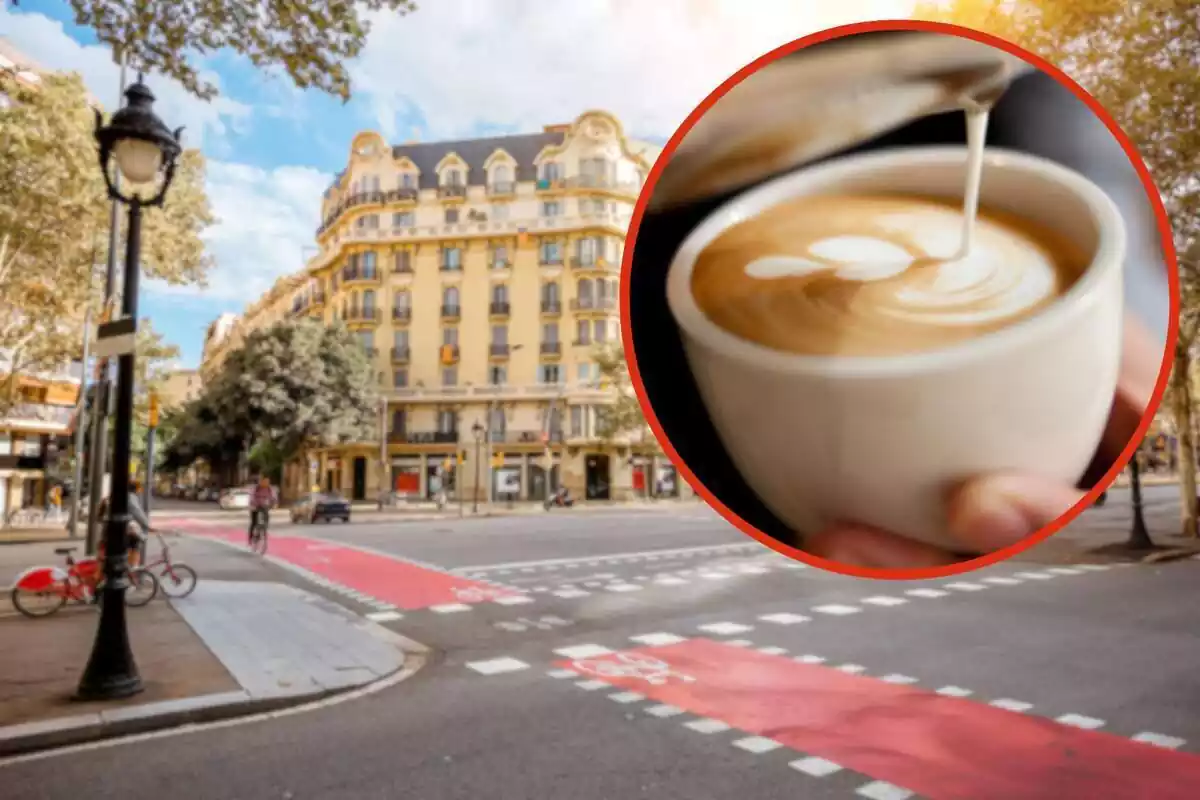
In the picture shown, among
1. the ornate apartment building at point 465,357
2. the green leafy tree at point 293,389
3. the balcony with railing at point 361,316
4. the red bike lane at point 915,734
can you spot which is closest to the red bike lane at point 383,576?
the red bike lane at point 915,734

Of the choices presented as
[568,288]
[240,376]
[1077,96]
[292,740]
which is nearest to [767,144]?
[1077,96]

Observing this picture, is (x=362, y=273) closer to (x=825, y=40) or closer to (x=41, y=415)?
(x=41, y=415)

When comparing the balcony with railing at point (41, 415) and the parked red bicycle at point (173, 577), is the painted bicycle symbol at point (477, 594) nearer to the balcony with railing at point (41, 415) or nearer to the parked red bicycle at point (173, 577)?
the parked red bicycle at point (173, 577)

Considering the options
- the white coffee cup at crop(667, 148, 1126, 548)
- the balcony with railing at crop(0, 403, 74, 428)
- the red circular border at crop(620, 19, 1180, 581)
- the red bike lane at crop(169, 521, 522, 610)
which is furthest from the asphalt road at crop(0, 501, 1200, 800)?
the balcony with railing at crop(0, 403, 74, 428)

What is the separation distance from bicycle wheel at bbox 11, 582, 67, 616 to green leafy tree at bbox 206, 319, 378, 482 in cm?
3474

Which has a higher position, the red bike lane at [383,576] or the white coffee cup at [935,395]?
the white coffee cup at [935,395]

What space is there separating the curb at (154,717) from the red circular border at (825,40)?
5.61 m

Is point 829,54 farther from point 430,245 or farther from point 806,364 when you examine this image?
point 430,245

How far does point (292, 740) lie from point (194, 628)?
Answer: 4.34 m

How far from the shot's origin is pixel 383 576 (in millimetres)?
14305

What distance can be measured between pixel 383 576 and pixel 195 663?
7006 mm

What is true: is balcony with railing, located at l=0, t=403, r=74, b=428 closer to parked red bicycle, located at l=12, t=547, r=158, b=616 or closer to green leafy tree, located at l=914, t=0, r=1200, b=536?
parked red bicycle, located at l=12, t=547, r=158, b=616

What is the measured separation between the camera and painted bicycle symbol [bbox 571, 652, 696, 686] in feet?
22.9

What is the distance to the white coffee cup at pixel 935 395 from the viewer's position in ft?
3.42
